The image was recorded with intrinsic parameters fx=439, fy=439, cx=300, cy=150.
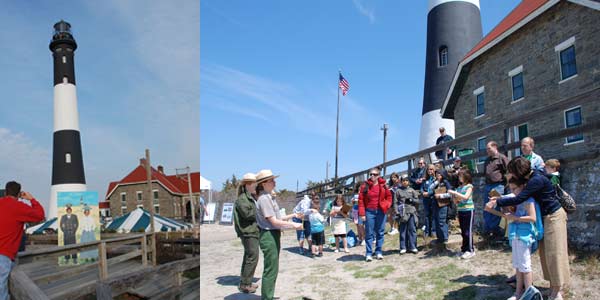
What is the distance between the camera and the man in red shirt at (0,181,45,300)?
166 inches

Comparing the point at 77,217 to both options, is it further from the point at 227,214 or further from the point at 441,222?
the point at 441,222

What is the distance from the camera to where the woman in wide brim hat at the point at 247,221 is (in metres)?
4.99

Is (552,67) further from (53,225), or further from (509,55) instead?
(53,225)

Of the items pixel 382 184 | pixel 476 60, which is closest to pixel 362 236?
pixel 382 184

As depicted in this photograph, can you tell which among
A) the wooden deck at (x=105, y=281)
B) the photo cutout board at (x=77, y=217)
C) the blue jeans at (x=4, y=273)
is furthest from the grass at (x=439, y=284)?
the photo cutout board at (x=77, y=217)

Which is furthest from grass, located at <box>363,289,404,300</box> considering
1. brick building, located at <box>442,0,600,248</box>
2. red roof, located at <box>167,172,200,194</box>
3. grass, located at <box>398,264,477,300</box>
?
brick building, located at <box>442,0,600,248</box>

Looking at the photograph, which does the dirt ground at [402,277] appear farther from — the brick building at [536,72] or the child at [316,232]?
the brick building at [536,72]

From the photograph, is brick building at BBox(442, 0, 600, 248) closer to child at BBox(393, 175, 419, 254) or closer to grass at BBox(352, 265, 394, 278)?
child at BBox(393, 175, 419, 254)

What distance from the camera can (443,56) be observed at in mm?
22281

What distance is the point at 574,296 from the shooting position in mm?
4051

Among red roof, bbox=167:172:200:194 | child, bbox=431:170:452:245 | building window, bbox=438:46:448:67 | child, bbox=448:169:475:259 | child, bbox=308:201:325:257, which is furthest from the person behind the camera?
building window, bbox=438:46:448:67

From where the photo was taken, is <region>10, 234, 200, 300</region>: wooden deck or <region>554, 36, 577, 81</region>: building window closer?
<region>10, 234, 200, 300</region>: wooden deck

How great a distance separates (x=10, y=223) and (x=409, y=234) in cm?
549

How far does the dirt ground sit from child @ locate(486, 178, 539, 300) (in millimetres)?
429
